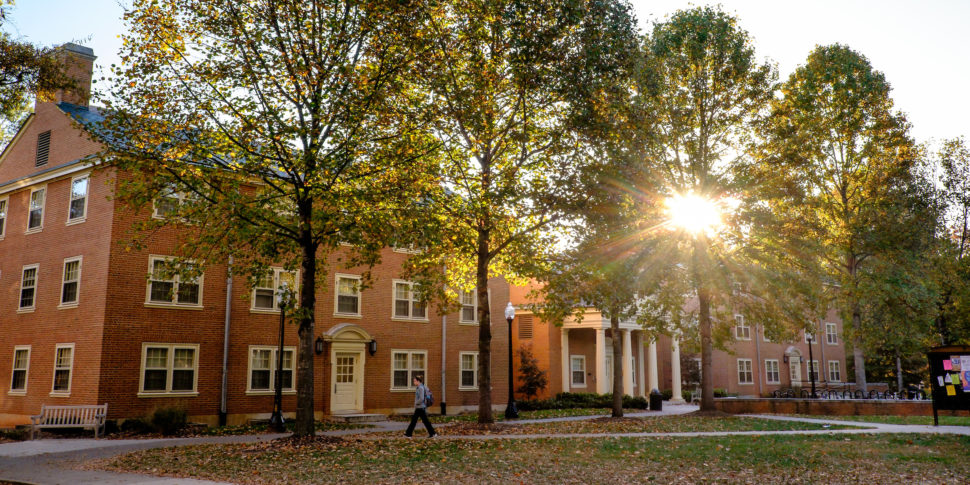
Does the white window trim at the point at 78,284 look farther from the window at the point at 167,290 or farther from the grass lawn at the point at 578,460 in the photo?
the grass lawn at the point at 578,460

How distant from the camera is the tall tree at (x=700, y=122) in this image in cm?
2688

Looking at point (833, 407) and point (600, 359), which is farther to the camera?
point (600, 359)

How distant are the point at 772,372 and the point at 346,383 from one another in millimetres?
35832

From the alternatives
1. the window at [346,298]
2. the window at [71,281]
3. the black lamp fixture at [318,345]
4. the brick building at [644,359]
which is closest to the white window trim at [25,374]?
the window at [71,281]

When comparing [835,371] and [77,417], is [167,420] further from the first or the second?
[835,371]

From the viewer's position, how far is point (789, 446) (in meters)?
15.4

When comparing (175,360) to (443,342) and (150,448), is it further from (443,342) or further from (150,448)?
(443,342)

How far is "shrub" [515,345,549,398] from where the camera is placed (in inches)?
1417

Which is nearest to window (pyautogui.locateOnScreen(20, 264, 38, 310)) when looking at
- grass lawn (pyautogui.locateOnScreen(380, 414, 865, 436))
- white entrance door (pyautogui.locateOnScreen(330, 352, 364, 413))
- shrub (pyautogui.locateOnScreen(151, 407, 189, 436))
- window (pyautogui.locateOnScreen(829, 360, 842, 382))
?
→ shrub (pyautogui.locateOnScreen(151, 407, 189, 436))

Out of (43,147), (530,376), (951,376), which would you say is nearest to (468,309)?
(530,376)

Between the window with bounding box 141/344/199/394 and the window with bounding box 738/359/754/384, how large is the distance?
37.4 metres

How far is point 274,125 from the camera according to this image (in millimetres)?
17672

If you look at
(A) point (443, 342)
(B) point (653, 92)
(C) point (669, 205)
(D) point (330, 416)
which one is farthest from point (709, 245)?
(D) point (330, 416)

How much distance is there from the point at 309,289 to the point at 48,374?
12.7 m
